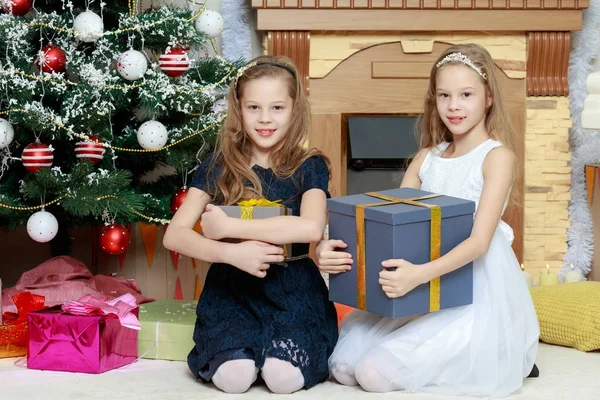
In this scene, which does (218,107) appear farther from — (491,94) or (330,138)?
(491,94)

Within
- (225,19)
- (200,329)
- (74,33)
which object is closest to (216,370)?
(200,329)

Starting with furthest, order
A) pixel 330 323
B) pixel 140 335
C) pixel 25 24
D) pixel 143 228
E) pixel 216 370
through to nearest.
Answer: pixel 143 228, pixel 25 24, pixel 140 335, pixel 330 323, pixel 216 370

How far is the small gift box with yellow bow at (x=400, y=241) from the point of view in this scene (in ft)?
6.75

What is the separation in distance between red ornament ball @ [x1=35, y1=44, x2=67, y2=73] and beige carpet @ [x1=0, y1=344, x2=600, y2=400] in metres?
0.88

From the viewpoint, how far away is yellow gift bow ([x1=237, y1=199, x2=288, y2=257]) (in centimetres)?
219

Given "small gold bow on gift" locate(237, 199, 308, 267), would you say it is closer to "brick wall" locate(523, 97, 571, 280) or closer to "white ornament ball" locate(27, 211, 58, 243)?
"white ornament ball" locate(27, 211, 58, 243)

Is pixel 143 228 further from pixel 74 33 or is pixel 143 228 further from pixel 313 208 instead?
pixel 313 208

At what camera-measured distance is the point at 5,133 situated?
8.71 feet

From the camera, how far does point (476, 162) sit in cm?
228

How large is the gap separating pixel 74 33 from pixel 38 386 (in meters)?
1.06

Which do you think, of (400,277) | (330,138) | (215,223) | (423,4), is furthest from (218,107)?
(400,277)

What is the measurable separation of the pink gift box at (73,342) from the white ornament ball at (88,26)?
2.74 ft

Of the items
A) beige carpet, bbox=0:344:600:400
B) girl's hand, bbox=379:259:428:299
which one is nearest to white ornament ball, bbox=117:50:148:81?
beige carpet, bbox=0:344:600:400

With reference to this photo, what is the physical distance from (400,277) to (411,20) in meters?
1.51
